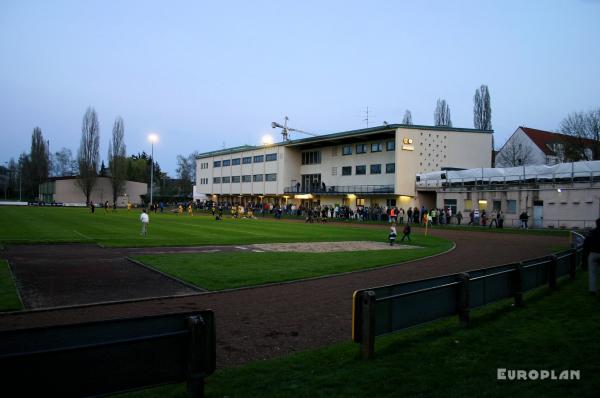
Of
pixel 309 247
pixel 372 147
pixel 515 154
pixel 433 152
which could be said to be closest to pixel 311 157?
pixel 372 147

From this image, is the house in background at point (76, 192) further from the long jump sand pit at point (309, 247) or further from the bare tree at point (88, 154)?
the long jump sand pit at point (309, 247)

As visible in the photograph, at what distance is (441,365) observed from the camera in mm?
5469

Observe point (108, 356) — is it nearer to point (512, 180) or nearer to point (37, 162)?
point (512, 180)

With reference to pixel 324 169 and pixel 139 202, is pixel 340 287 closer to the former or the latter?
pixel 324 169

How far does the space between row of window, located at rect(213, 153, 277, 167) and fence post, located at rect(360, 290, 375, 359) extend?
7233cm

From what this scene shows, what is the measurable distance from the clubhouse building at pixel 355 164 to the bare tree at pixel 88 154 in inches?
1004

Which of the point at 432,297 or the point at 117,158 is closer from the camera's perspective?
the point at 432,297

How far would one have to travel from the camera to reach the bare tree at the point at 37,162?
10450cm

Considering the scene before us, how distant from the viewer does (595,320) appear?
7.41 m

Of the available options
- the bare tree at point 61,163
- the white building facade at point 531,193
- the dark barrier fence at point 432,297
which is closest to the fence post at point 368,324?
the dark barrier fence at point 432,297

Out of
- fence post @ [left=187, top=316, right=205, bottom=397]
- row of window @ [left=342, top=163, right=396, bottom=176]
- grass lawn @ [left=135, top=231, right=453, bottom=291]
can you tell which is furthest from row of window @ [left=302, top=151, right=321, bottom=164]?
fence post @ [left=187, top=316, right=205, bottom=397]

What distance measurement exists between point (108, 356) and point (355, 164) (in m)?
61.4

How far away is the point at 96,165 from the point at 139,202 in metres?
15.3

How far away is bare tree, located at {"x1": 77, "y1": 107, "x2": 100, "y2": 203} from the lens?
87.5 metres
